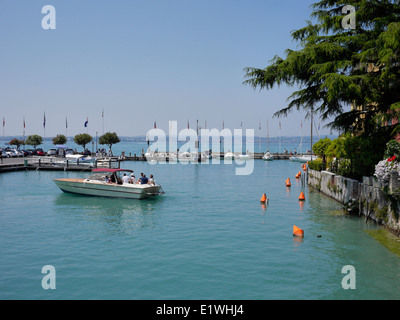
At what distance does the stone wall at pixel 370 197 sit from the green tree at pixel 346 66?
381cm

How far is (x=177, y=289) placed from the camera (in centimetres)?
1290

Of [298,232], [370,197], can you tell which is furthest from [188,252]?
[370,197]

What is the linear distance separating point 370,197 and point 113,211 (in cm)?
1725

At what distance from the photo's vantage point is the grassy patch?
17.1 m

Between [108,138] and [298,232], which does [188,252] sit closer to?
[298,232]

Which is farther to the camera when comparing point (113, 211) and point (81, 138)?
point (81, 138)

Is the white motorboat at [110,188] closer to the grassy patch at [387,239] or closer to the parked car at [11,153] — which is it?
the grassy patch at [387,239]

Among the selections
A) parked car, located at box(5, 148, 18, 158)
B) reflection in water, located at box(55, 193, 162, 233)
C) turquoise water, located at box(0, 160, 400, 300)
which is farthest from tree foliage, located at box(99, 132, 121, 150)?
turquoise water, located at box(0, 160, 400, 300)

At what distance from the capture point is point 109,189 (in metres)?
32.2

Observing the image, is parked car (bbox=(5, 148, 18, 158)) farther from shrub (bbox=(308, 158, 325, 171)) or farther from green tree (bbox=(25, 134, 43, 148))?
shrub (bbox=(308, 158, 325, 171))

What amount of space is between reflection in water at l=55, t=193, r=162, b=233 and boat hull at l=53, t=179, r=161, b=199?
0.42 metres

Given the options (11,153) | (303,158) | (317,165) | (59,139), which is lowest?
(303,158)
